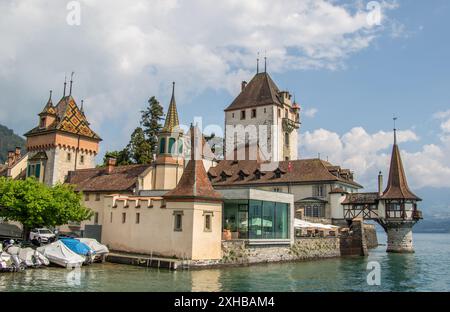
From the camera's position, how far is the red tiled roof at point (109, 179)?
4688 cm

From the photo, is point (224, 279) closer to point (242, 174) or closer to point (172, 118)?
point (172, 118)

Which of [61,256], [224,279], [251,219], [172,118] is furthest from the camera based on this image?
[172,118]

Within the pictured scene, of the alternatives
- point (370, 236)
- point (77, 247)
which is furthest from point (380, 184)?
point (77, 247)

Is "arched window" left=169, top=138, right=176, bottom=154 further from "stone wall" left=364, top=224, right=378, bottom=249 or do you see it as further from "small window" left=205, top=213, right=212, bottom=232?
"stone wall" left=364, top=224, right=378, bottom=249

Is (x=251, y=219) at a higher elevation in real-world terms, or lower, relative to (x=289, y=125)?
lower

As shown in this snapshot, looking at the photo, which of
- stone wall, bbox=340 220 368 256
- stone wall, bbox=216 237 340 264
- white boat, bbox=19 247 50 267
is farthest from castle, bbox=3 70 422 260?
white boat, bbox=19 247 50 267

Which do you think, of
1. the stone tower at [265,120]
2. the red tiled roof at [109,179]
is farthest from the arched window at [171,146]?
the stone tower at [265,120]

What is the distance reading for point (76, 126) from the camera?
57.4 meters

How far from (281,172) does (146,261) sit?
3303 cm

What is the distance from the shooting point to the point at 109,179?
49.1 meters

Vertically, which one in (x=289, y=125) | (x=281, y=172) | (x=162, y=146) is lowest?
(x=281, y=172)

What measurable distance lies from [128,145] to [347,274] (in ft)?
143
